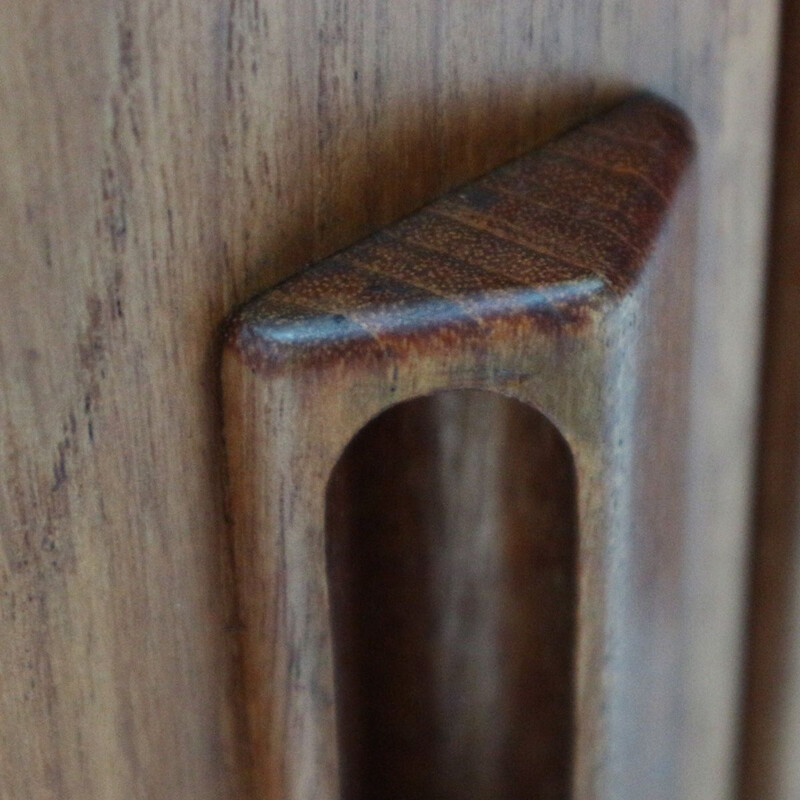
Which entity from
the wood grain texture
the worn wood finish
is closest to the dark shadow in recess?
the worn wood finish

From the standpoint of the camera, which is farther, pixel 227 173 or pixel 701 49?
pixel 701 49

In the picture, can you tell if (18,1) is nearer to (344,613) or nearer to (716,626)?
(344,613)

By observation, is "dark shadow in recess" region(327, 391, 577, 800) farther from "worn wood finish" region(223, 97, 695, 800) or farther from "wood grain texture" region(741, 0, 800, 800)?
"wood grain texture" region(741, 0, 800, 800)

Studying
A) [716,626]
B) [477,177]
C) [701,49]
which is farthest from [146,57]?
[716,626]

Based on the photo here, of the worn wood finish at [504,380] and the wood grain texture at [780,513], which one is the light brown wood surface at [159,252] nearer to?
the worn wood finish at [504,380]

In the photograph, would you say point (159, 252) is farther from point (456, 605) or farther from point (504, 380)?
point (456, 605)

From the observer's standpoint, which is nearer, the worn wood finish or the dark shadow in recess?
the worn wood finish
